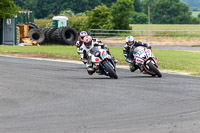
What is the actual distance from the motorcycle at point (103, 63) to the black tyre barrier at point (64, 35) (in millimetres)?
23906

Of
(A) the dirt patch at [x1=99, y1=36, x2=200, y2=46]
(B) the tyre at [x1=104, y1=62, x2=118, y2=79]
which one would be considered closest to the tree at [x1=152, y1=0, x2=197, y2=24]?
(A) the dirt patch at [x1=99, y1=36, x2=200, y2=46]

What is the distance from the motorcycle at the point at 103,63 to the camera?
14.6m

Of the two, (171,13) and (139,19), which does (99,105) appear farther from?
(171,13)

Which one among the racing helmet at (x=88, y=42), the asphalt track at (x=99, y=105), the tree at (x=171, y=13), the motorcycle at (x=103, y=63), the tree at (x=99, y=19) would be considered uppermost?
the tree at (x=171, y=13)

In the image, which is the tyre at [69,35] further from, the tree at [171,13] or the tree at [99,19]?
the tree at [171,13]

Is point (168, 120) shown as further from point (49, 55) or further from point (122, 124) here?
point (49, 55)

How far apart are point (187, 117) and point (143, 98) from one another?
2286mm

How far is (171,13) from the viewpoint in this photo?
12494 centimetres

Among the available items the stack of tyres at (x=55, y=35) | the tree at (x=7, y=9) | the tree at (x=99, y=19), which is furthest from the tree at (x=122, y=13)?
the tree at (x=7, y=9)

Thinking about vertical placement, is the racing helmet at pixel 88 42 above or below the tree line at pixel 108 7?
below

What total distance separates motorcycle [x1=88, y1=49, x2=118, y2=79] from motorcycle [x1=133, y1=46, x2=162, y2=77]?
0.93 m

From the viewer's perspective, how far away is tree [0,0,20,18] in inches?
1556

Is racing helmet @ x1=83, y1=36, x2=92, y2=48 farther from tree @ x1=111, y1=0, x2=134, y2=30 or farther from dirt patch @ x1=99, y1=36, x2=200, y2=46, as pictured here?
tree @ x1=111, y1=0, x2=134, y2=30

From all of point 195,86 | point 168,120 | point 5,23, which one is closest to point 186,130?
point 168,120
